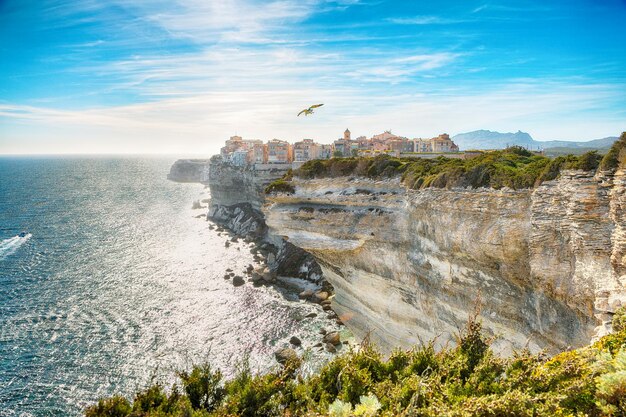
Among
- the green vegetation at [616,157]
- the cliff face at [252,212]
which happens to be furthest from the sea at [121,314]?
the green vegetation at [616,157]

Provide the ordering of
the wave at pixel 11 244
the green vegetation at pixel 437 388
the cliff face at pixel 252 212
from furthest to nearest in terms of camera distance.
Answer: the wave at pixel 11 244
the cliff face at pixel 252 212
the green vegetation at pixel 437 388

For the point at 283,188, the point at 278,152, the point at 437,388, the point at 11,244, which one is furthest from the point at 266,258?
the point at 437,388

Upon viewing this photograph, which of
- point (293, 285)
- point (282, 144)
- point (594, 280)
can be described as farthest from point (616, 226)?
point (282, 144)

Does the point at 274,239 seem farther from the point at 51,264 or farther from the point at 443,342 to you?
the point at 443,342

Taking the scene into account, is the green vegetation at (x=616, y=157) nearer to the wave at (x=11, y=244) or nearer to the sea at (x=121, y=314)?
the sea at (x=121, y=314)

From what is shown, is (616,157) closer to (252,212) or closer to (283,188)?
(283,188)

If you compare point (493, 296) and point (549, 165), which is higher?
point (549, 165)
